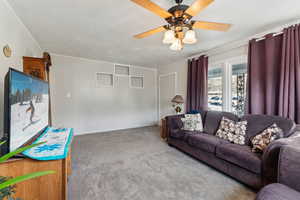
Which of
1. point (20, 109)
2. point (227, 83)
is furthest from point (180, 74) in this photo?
point (20, 109)

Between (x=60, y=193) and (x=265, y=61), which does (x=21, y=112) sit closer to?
A: (x=60, y=193)

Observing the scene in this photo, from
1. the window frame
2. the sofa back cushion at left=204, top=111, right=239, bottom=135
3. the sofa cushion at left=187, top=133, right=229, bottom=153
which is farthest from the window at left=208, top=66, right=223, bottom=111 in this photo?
the sofa cushion at left=187, top=133, right=229, bottom=153

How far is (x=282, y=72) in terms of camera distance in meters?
2.17

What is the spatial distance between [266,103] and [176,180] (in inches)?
80.1

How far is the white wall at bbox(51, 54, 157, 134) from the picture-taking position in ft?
12.8

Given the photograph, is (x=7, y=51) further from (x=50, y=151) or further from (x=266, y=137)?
(x=266, y=137)

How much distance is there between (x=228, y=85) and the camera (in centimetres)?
316

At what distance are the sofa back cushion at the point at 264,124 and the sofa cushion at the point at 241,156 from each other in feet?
1.07

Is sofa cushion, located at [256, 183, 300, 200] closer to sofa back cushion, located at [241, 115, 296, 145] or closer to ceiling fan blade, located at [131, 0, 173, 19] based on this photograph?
sofa back cushion, located at [241, 115, 296, 145]

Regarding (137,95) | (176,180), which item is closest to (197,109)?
(176,180)

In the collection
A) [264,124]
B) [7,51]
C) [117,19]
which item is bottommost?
[264,124]

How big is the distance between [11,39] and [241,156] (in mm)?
3402

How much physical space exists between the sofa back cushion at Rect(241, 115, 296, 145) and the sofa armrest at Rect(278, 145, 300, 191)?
75 cm

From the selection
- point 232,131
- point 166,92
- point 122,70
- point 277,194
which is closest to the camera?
point 277,194
